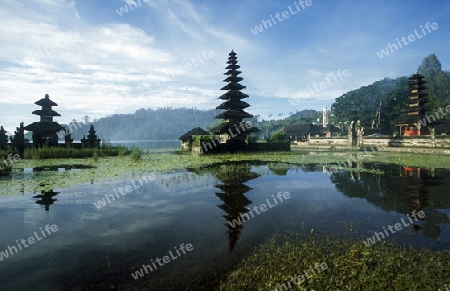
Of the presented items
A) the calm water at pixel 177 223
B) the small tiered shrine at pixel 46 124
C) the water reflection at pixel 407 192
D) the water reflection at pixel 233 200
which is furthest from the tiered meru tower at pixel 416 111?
the small tiered shrine at pixel 46 124

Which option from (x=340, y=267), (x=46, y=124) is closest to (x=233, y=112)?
(x=46, y=124)

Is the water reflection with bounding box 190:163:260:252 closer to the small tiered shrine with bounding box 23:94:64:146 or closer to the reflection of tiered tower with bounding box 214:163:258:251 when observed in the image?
the reflection of tiered tower with bounding box 214:163:258:251

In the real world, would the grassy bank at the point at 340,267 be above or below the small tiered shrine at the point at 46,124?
below

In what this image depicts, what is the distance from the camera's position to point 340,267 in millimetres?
4023

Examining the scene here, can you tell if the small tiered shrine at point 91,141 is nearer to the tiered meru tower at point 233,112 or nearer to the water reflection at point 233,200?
the tiered meru tower at point 233,112

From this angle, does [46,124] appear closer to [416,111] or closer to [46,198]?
[46,198]

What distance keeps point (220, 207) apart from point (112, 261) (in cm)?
377

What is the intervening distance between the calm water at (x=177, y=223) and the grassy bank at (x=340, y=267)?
0.41m

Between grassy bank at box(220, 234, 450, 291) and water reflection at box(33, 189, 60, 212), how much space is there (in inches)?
260

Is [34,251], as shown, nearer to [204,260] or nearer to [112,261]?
[112,261]

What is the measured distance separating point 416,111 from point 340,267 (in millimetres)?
49339

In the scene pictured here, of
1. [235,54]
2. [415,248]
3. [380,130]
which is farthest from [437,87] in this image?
[415,248]

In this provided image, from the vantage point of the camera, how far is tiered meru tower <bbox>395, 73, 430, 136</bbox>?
135ft

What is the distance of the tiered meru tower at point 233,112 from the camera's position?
3281 centimetres
